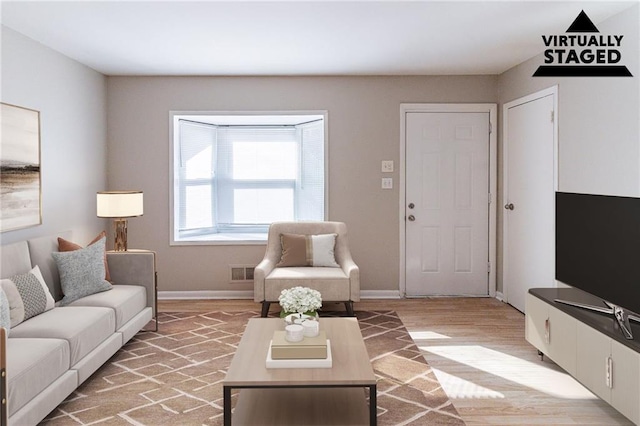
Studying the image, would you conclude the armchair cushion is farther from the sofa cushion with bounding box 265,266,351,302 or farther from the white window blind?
the white window blind

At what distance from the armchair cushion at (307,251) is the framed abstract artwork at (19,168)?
84.5 inches

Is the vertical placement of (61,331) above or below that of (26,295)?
below

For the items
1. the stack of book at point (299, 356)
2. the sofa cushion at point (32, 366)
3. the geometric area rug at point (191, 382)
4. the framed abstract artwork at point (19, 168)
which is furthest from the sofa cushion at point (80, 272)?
the stack of book at point (299, 356)

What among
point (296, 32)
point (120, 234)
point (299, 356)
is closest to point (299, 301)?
point (299, 356)

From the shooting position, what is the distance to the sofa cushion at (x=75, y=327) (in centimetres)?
315

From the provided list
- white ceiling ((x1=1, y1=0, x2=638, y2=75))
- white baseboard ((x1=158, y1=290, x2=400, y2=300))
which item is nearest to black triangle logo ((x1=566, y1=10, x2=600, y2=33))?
white ceiling ((x1=1, y1=0, x2=638, y2=75))

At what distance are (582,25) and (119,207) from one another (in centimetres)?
400

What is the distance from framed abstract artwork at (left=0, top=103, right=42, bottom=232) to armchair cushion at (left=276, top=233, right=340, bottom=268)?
215 centimetres

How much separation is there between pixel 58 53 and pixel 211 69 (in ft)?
4.55

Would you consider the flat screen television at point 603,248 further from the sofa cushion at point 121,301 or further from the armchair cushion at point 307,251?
the sofa cushion at point 121,301

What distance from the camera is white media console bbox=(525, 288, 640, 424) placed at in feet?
8.70

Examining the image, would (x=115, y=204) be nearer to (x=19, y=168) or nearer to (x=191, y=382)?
(x=19, y=168)

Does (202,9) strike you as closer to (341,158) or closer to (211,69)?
(211,69)

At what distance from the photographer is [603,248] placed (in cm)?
314
